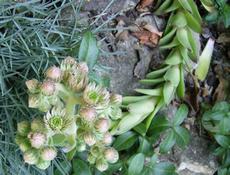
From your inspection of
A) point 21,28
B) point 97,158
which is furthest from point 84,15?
point 97,158

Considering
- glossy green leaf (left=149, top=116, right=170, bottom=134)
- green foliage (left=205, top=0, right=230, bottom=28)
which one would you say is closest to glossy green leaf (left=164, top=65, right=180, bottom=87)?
glossy green leaf (left=149, top=116, right=170, bottom=134)

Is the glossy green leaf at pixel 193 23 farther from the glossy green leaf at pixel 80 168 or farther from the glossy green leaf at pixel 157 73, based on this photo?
the glossy green leaf at pixel 80 168

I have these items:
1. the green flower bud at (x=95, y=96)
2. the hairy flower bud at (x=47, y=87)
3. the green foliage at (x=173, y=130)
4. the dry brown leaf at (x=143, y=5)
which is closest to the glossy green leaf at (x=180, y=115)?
the green foliage at (x=173, y=130)

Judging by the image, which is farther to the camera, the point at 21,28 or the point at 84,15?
the point at 84,15

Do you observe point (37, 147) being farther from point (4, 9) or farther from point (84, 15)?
point (84, 15)

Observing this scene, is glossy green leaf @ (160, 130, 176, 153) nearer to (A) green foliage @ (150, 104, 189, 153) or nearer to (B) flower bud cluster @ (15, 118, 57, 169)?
(A) green foliage @ (150, 104, 189, 153)

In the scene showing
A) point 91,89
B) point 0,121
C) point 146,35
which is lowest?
point 0,121
